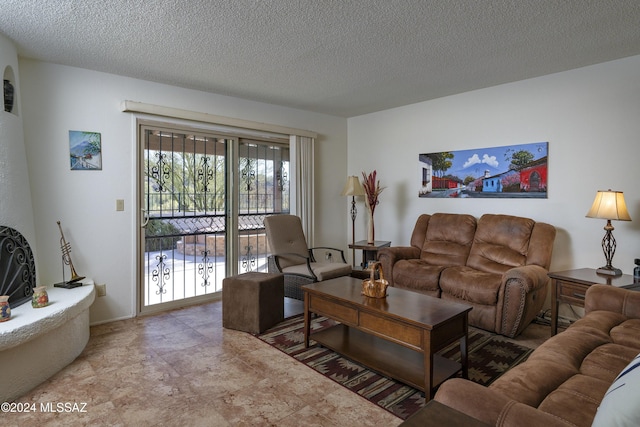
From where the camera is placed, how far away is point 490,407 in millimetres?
1085

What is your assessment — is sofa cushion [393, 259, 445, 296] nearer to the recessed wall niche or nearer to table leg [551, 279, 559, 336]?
table leg [551, 279, 559, 336]

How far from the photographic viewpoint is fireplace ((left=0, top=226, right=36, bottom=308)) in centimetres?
253

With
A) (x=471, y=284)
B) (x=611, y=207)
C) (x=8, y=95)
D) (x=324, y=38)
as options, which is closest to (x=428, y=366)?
(x=471, y=284)

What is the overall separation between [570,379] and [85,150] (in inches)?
159

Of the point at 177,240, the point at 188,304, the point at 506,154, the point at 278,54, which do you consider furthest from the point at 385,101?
the point at 188,304

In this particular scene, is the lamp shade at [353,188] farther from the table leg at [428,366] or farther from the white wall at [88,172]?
the table leg at [428,366]

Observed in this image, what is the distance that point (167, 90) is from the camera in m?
3.85

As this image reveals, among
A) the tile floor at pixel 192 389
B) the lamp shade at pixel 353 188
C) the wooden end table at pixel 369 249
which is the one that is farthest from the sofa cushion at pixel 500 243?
the lamp shade at pixel 353 188

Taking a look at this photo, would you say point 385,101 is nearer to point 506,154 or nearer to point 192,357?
point 506,154

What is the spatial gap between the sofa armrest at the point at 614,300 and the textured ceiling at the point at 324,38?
73.3 inches

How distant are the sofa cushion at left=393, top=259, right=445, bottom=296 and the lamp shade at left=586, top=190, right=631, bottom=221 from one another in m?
1.39

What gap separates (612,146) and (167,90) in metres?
4.49

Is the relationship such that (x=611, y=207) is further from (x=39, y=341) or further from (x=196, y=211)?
(x=39, y=341)

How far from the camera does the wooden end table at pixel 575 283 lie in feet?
9.02
